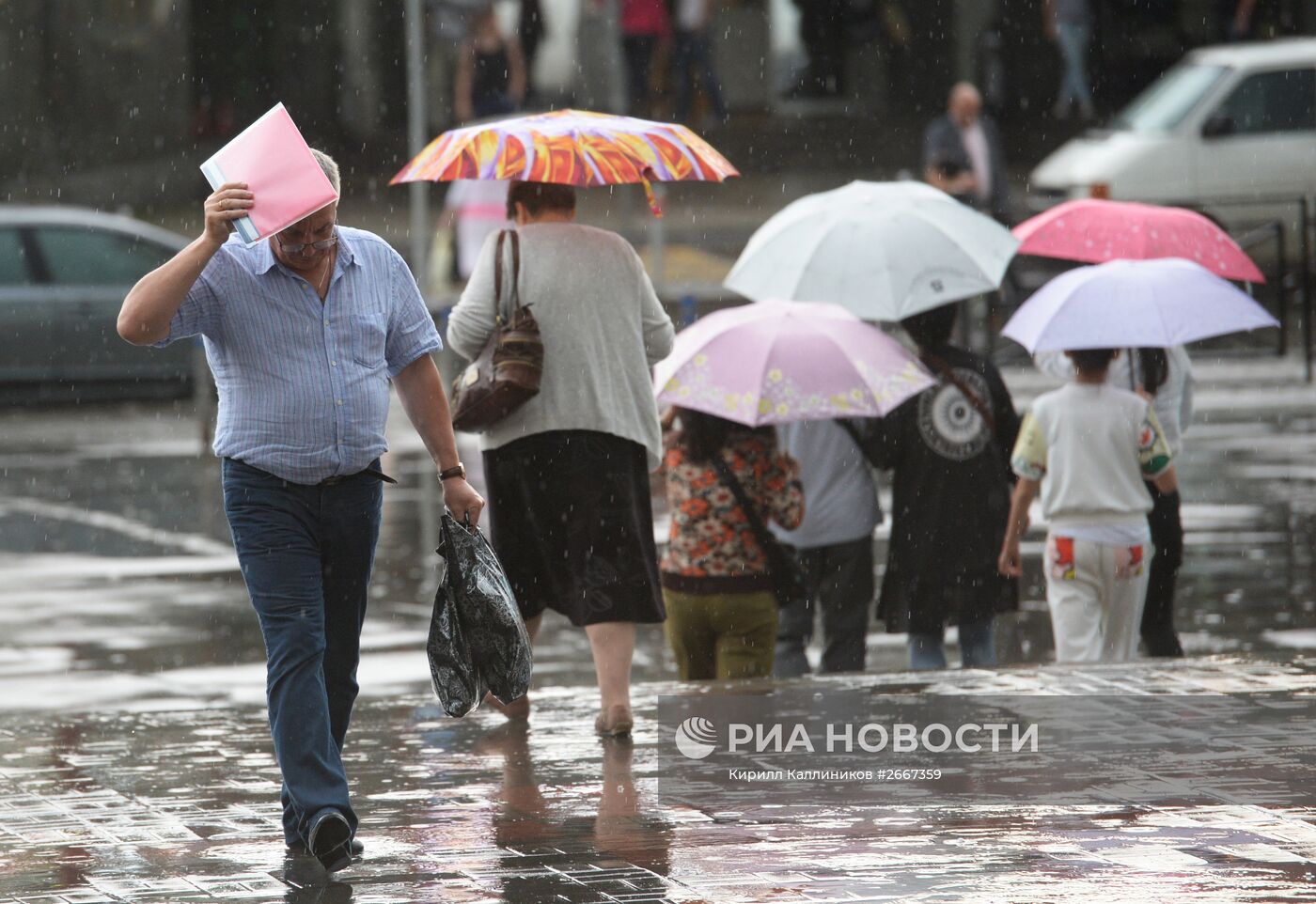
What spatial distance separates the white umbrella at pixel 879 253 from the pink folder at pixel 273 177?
3.18m

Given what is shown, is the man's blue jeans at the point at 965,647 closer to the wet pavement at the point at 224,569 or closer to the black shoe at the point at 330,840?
the wet pavement at the point at 224,569

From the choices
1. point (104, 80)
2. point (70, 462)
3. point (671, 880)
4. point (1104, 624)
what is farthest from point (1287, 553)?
point (104, 80)

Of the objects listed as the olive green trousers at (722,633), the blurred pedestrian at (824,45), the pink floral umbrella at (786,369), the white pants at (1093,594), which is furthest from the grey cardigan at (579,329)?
the blurred pedestrian at (824,45)

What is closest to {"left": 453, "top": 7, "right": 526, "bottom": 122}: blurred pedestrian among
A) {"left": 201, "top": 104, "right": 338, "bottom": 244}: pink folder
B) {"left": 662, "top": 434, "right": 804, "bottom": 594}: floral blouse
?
{"left": 662, "top": 434, "right": 804, "bottom": 594}: floral blouse

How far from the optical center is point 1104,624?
27.1 ft

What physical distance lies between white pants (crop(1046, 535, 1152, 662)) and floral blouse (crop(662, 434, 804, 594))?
3.30 feet

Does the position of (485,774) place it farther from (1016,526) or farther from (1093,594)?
(1093,594)

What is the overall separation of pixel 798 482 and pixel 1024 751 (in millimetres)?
1405

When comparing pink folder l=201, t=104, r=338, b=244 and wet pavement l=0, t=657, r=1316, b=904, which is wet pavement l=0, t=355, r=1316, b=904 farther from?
pink folder l=201, t=104, r=338, b=244

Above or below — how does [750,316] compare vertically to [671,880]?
above

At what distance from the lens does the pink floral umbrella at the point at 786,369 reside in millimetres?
7754

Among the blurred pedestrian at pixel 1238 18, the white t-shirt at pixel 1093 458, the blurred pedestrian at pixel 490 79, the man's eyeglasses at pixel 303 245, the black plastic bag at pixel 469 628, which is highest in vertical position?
the blurred pedestrian at pixel 1238 18

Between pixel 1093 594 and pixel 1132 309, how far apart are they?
3.31ft

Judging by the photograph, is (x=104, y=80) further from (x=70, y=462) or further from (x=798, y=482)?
(x=798, y=482)
